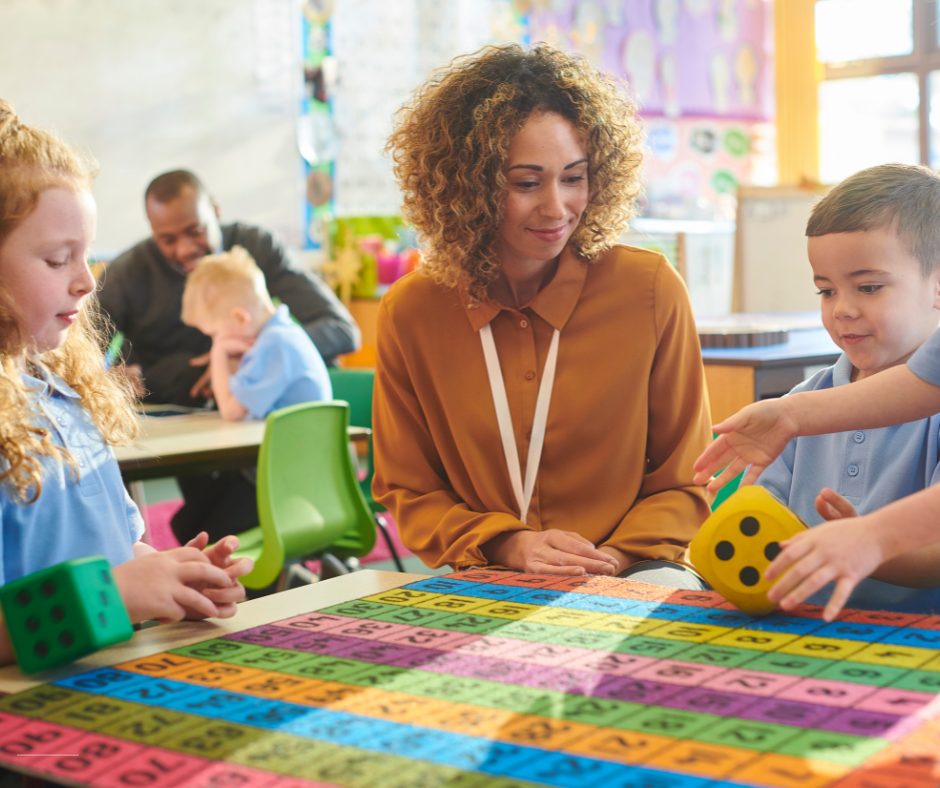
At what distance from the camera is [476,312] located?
1618 millimetres

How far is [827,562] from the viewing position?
90 cm

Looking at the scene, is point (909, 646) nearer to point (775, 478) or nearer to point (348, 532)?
point (775, 478)

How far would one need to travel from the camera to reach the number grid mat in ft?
2.22

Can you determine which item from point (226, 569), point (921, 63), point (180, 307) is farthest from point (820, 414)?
point (921, 63)

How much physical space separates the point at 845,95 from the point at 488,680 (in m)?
8.27

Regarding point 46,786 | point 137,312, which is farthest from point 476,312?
point 137,312

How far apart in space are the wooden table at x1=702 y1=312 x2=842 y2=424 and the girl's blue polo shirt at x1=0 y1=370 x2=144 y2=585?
1.62m

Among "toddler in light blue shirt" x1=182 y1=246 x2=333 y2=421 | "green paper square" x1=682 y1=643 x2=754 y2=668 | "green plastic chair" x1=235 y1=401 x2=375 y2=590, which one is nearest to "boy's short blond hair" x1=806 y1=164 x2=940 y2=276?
"green paper square" x1=682 y1=643 x2=754 y2=668

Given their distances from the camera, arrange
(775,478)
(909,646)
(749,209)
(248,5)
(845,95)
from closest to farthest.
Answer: (909,646) < (775,478) < (749,209) < (248,5) < (845,95)

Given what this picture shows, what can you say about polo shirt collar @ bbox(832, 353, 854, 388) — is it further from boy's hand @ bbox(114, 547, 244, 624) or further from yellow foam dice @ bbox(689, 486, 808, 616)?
boy's hand @ bbox(114, 547, 244, 624)

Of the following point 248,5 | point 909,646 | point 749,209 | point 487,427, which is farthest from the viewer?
point 248,5

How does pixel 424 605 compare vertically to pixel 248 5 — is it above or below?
below

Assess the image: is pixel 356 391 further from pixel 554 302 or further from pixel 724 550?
pixel 724 550

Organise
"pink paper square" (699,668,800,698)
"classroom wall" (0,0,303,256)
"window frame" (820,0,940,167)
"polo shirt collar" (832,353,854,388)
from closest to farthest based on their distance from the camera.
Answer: "pink paper square" (699,668,800,698)
"polo shirt collar" (832,353,854,388)
"classroom wall" (0,0,303,256)
"window frame" (820,0,940,167)
